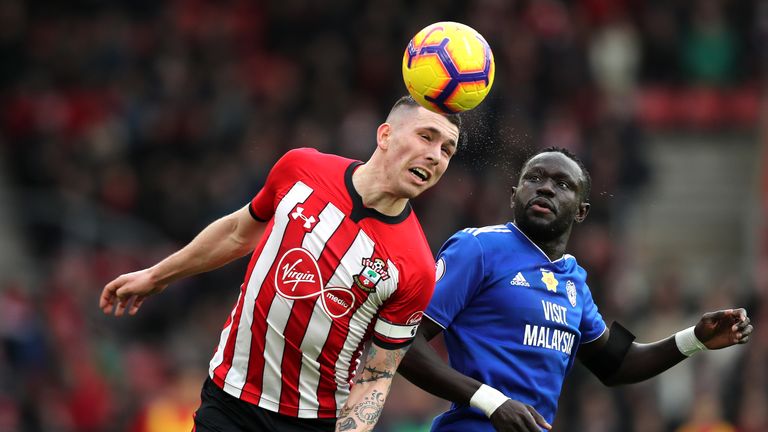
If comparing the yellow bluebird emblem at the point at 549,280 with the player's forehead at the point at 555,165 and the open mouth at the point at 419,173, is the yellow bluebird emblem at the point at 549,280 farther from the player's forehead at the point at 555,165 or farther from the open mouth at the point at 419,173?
the open mouth at the point at 419,173

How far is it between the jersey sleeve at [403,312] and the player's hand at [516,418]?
1.76 feet

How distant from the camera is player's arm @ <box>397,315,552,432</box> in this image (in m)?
5.60

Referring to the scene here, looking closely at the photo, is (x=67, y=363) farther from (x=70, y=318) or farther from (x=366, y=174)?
(x=366, y=174)

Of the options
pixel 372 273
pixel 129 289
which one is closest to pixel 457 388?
pixel 372 273

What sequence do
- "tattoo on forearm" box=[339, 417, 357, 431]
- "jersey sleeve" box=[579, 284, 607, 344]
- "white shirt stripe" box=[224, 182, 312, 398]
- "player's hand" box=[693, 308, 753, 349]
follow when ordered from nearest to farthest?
"tattoo on forearm" box=[339, 417, 357, 431] → "white shirt stripe" box=[224, 182, 312, 398] → "player's hand" box=[693, 308, 753, 349] → "jersey sleeve" box=[579, 284, 607, 344]

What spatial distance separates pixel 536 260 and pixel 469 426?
2.84 feet

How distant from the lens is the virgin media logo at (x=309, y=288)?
570cm

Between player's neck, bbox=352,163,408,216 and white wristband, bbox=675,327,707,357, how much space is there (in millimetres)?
1780

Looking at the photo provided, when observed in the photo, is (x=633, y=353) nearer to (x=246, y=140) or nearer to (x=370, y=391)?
(x=370, y=391)

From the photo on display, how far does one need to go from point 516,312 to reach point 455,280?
34 centimetres

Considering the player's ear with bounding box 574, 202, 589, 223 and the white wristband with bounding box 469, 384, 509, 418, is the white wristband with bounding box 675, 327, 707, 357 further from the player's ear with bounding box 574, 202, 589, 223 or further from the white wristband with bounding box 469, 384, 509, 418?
the white wristband with bounding box 469, 384, 509, 418

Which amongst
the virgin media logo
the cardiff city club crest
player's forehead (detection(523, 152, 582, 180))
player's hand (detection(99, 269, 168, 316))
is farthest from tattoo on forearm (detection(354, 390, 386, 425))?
player's forehead (detection(523, 152, 582, 180))

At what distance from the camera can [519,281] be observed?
6.09 metres

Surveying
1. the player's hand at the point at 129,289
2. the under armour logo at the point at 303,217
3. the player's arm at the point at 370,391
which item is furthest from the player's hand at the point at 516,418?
the player's hand at the point at 129,289
